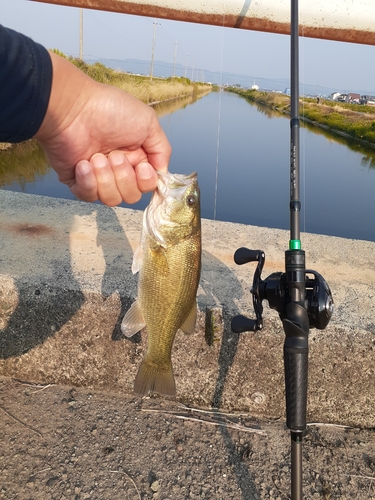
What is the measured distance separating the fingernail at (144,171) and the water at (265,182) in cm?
237

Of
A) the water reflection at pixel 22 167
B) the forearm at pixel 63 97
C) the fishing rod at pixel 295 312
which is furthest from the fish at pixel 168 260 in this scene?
the water reflection at pixel 22 167

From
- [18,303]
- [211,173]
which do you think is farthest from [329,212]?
[18,303]

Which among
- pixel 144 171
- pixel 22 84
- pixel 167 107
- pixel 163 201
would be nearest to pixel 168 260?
pixel 163 201

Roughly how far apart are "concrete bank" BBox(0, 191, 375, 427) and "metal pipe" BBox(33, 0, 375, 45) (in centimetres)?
164

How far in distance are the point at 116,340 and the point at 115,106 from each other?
5.35 feet

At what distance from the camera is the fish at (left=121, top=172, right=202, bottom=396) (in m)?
1.89

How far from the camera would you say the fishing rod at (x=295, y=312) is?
68.6 inches

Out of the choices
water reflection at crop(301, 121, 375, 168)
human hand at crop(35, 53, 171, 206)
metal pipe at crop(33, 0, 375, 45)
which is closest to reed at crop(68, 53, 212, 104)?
metal pipe at crop(33, 0, 375, 45)

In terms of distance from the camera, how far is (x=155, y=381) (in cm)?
209

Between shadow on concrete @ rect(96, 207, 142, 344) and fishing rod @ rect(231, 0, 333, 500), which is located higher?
fishing rod @ rect(231, 0, 333, 500)

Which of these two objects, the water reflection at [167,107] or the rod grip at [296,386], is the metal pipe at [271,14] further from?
the water reflection at [167,107]

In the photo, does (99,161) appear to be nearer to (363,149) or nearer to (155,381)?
(155,381)

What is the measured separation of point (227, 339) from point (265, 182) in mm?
10503

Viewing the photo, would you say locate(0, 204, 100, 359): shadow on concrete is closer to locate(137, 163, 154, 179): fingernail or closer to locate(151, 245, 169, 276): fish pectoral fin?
locate(151, 245, 169, 276): fish pectoral fin
